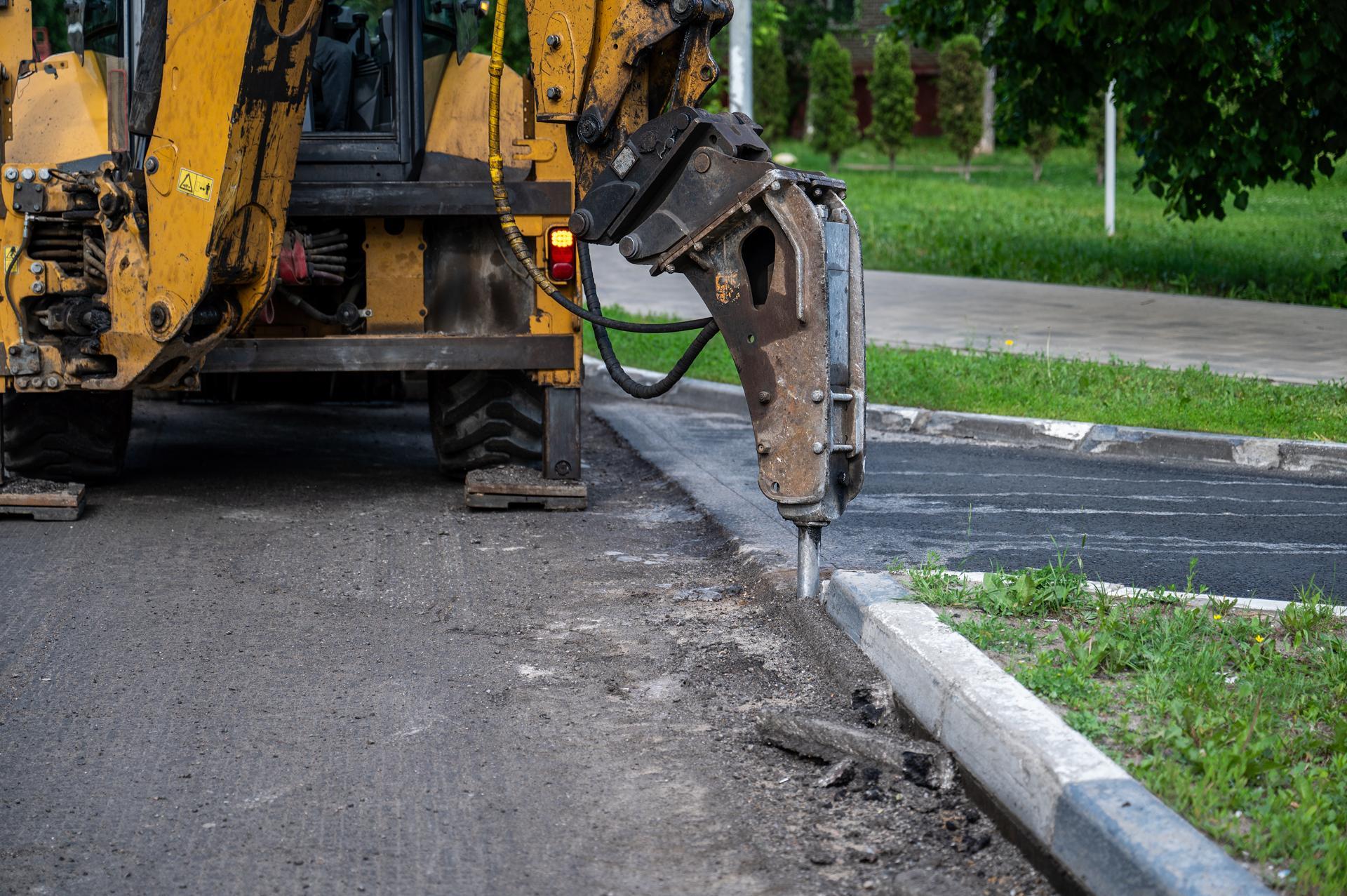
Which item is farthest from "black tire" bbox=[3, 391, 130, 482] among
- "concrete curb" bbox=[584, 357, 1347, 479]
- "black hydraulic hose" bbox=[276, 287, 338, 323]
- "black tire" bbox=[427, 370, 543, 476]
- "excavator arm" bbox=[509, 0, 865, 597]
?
"concrete curb" bbox=[584, 357, 1347, 479]

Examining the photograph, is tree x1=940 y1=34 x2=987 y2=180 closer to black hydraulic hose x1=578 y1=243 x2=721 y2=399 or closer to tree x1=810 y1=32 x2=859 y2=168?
tree x1=810 y1=32 x2=859 y2=168

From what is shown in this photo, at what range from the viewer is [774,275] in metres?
4.48

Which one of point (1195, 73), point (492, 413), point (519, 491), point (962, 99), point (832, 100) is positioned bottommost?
point (519, 491)

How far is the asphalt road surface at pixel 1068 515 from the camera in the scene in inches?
223

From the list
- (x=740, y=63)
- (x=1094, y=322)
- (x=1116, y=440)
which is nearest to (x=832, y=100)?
(x=740, y=63)

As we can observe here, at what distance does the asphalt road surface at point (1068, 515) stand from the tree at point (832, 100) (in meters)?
32.2

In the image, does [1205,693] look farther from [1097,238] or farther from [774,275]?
[1097,238]

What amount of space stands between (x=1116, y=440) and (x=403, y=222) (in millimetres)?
3966

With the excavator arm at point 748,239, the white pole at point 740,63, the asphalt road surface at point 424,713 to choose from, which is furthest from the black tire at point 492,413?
the white pole at point 740,63

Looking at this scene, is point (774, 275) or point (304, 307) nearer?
point (774, 275)

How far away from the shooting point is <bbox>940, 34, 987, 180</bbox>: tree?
37125mm

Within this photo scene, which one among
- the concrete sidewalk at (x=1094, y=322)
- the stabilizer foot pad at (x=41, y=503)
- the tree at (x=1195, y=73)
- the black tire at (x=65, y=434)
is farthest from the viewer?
the tree at (x=1195, y=73)

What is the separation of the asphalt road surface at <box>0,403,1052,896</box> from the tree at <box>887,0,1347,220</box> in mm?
6797

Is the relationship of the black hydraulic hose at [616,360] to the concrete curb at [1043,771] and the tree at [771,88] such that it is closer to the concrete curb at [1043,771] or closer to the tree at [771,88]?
the concrete curb at [1043,771]
